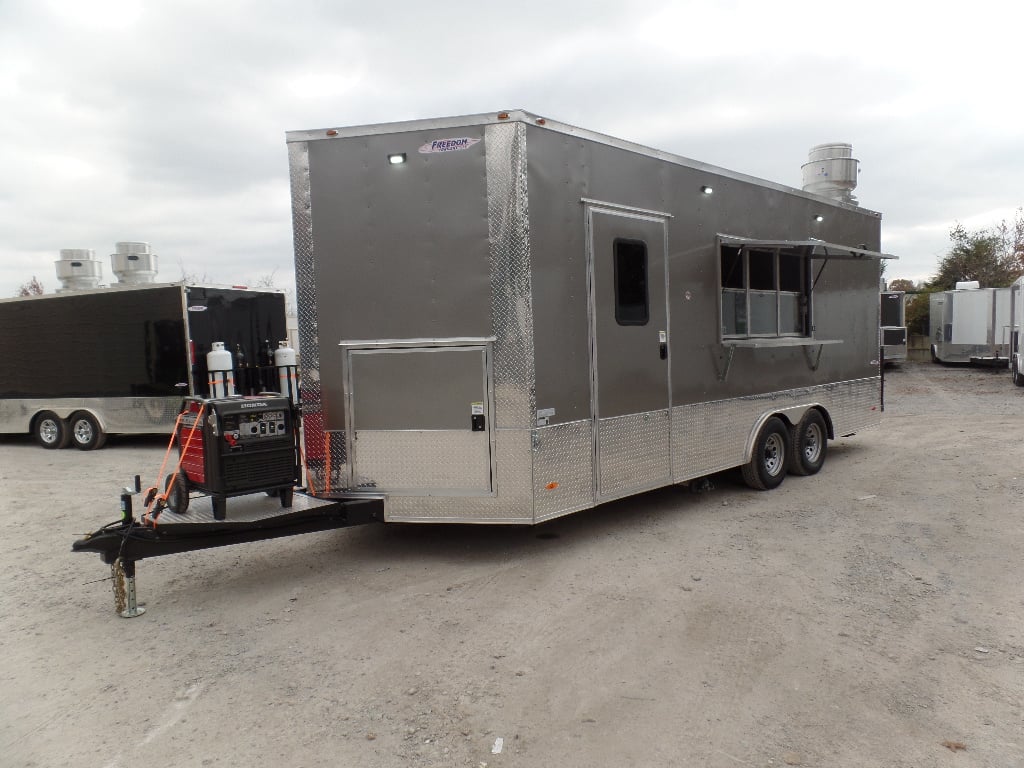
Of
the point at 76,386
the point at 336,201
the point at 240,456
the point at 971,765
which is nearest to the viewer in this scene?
the point at 971,765

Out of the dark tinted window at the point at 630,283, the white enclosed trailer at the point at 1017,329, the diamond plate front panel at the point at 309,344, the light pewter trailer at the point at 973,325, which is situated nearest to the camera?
the diamond plate front panel at the point at 309,344

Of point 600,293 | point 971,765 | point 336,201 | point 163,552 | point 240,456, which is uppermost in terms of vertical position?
point 336,201

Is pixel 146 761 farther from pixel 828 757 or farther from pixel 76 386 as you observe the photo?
pixel 76 386

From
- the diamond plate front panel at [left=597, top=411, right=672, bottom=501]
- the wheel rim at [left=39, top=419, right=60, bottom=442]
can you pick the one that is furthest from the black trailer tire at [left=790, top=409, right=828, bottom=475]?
the wheel rim at [left=39, top=419, right=60, bottom=442]

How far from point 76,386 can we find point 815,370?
433 inches

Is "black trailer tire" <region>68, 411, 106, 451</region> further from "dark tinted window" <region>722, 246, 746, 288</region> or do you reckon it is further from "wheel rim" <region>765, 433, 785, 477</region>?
"wheel rim" <region>765, 433, 785, 477</region>

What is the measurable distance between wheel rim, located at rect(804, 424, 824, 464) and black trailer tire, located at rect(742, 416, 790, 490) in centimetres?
40

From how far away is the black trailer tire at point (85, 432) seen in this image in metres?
11.8

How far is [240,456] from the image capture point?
4.85 metres

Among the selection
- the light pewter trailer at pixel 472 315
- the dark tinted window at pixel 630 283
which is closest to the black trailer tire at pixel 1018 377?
the dark tinted window at pixel 630 283

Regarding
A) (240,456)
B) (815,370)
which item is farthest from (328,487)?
(815,370)

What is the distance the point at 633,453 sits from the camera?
5.95m

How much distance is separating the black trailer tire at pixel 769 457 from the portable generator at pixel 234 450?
4533 millimetres

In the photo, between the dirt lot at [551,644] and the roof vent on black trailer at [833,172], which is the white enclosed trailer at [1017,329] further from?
the dirt lot at [551,644]
